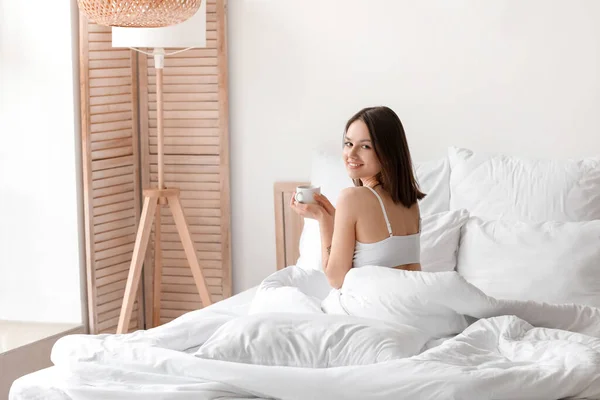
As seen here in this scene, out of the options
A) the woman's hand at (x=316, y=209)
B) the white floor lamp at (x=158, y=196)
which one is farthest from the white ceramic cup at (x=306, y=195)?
the white floor lamp at (x=158, y=196)

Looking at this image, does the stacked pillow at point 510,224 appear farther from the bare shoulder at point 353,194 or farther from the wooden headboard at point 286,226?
the bare shoulder at point 353,194

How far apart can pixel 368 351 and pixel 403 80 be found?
1986 millimetres

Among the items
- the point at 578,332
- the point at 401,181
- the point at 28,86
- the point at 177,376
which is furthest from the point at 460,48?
the point at 177,376

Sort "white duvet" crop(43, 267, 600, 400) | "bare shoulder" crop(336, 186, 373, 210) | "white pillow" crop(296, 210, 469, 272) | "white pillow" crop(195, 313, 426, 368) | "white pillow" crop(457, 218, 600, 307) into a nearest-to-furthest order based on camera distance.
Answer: "white duvet" crop(43, 267, 600, 400)
"white pillow" crop(195, 313, 426, 368)
"bare shoulder" crop(336, 186, 373, 210)
"white pillow" crop(457, 218, 600, 307)
"white pillow" crop(296, 210, 469, 272)

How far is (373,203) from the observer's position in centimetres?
284

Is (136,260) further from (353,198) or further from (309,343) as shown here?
(309,343)

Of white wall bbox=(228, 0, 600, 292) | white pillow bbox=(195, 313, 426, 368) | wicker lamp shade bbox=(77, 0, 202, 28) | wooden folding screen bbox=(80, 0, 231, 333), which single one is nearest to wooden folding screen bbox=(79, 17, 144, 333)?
wooden folding screen bbox=(80, 0, 231, 333)

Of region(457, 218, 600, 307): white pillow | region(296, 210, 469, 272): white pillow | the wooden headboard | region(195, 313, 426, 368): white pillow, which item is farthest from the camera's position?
the wooden headboard

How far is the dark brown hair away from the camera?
2.85 metres

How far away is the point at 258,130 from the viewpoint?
439cm

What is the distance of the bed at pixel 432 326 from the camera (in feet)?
7.41

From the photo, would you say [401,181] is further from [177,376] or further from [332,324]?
[177,376]

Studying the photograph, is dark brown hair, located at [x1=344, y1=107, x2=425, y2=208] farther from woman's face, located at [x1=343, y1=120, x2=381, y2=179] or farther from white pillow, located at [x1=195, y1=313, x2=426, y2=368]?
white pillow, located at [x1=195, y1=313, x2=426, y2=368]

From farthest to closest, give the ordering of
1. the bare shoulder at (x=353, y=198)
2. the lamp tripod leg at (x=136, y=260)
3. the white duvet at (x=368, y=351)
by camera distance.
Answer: the lamp tripod leg at (x=136, y=260)
the bare shoulder at (x=353, y=198)
the white duvet at (x=368, y=351)
